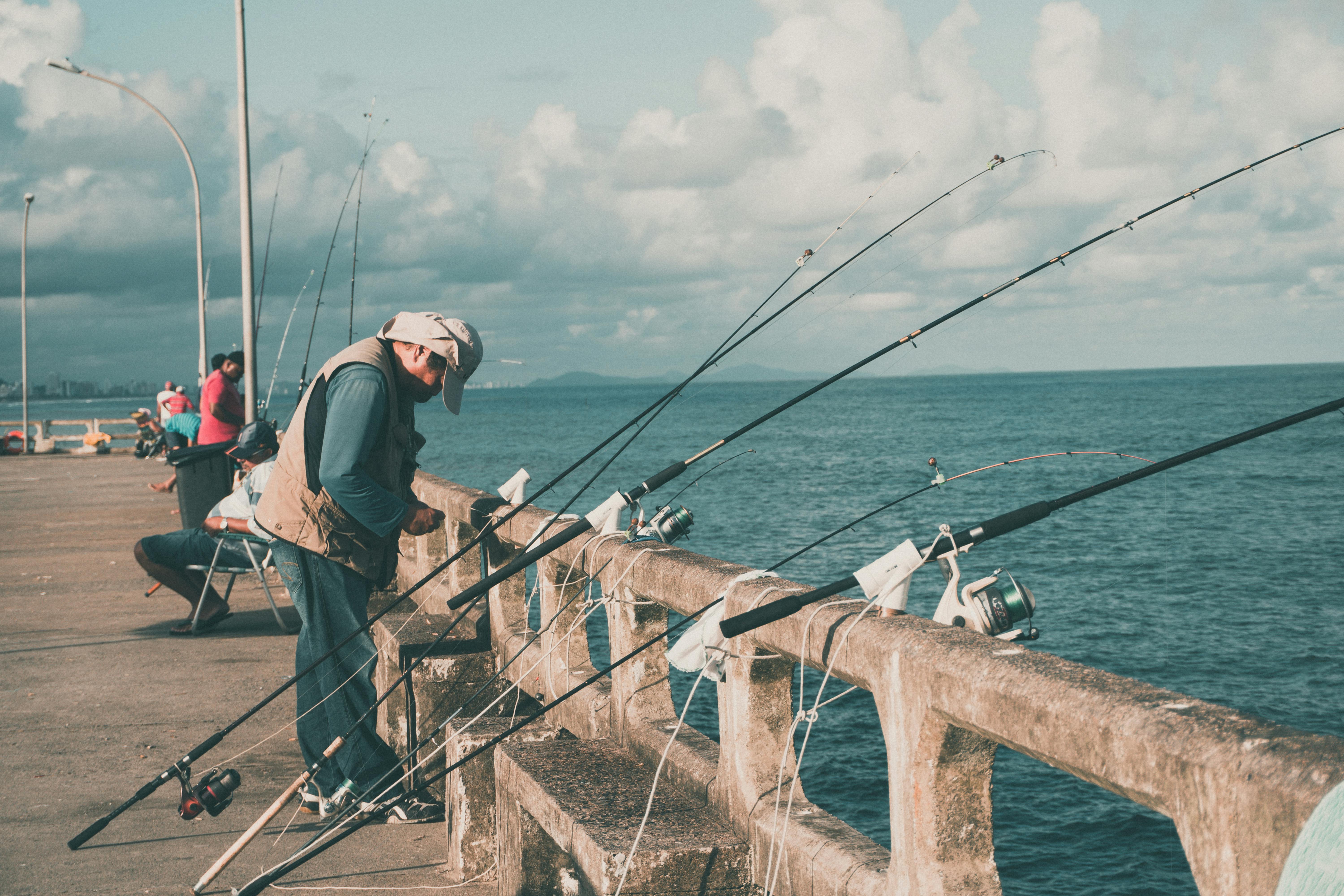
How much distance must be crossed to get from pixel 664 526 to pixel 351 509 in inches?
43.2

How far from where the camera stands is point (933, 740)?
7.27ft

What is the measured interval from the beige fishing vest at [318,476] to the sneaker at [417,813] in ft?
3.10

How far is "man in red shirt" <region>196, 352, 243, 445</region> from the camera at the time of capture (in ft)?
35.8

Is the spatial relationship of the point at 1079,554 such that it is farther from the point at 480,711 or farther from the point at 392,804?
the point at 392,804

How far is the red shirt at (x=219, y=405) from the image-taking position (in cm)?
1091

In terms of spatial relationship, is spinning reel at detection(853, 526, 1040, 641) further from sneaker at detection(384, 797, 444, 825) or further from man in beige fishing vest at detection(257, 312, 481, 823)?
sneaker at detection(384, 797, 444, 825)

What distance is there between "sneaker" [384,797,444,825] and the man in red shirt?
692cm

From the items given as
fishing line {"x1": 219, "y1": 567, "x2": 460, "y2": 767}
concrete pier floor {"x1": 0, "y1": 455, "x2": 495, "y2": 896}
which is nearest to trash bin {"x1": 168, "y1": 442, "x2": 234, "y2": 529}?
concrete pier floor {"x1": 0, "y1": 455, "x2": 495, "y2": 896}

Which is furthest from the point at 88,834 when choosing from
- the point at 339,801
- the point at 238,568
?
the point at 238,568

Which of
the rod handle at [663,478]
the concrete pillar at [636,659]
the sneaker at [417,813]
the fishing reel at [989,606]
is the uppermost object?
the rod handle at [663,478]

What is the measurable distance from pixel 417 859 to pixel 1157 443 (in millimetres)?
57499

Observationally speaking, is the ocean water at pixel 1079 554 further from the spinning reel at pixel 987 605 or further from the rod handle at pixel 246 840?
the rod handle at pixel 246 840

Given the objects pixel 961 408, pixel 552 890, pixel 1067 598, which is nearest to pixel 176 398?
pixel 1067 598

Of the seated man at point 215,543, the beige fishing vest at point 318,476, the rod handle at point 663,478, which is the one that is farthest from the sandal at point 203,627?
the rod handle at point 663,478
